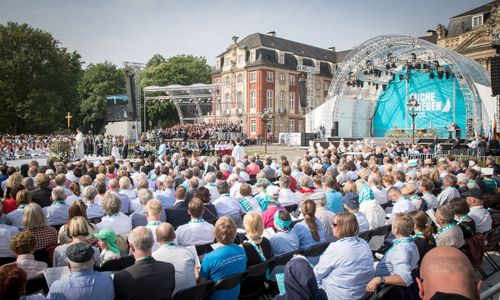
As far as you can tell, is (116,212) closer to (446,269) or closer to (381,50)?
(446,269)

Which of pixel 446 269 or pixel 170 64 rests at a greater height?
pixel 170 64

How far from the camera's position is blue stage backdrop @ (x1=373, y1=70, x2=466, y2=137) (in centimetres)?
3105

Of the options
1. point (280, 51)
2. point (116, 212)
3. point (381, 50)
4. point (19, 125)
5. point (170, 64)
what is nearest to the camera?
point (116, 212)

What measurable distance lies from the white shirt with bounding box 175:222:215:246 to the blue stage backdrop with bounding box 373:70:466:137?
98.7 feet

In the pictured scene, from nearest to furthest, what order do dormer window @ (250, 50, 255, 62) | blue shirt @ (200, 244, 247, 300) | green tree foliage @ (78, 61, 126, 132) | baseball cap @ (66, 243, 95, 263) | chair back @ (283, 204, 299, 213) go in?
1. baseball cap @ (66, 243, 95, 263)
2. blue shirt @ (200, 244, 247, 300)
3. chair back @ (283, 204, 299, 213)
4. dormer window @ (250, 50, 255, 62)
5. green tree foliage @ (78, 61, 126, 132)

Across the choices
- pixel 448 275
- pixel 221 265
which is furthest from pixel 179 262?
pixel 448 275

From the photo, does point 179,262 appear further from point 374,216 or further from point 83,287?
point 374,216

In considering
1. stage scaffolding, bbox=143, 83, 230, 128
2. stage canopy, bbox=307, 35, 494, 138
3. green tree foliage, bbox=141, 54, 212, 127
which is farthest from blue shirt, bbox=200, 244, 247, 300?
green tree foliage, bbox=141, 54, 212, 127

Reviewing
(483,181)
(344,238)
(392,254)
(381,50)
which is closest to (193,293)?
(344,238)

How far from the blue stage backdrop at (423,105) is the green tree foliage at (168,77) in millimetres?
30973

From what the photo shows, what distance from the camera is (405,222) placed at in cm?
381

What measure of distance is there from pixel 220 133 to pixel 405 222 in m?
29.4

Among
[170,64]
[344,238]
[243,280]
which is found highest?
[170,64]

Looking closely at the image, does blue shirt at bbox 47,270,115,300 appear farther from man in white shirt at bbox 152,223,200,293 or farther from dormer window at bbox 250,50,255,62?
dormer window at bbox 250,50,255,62
